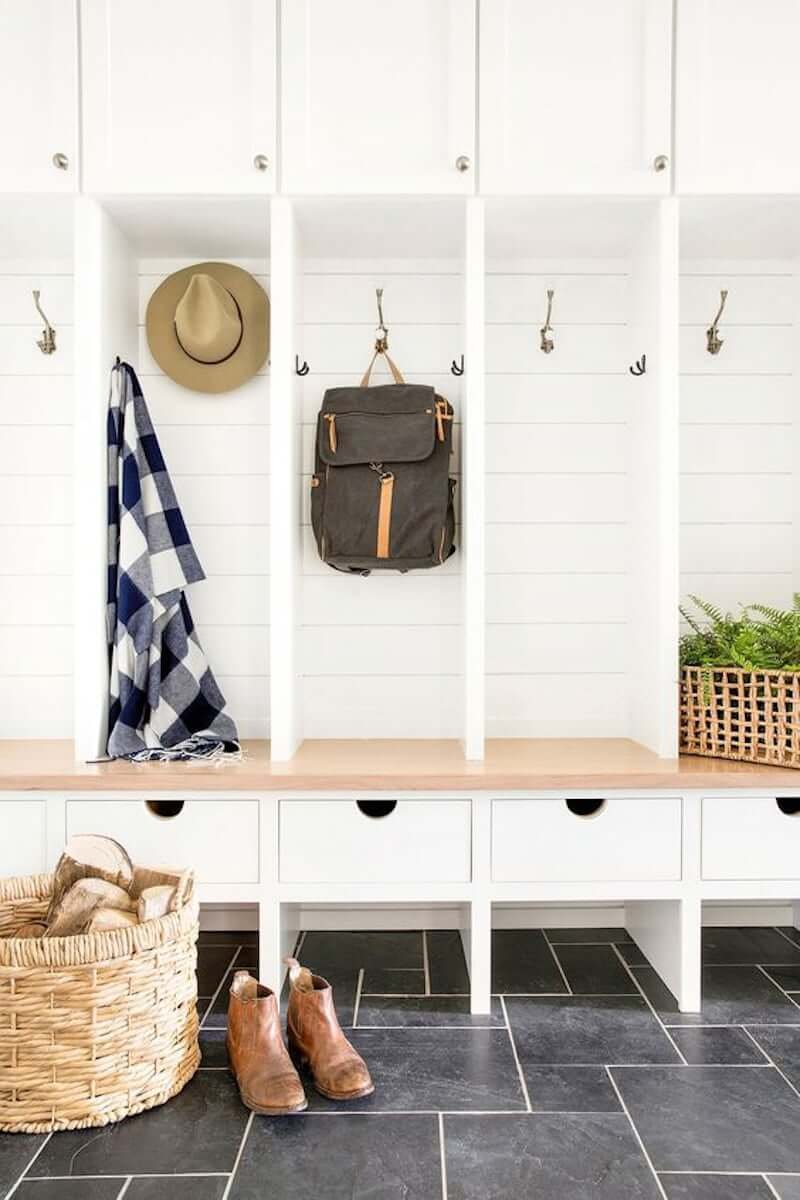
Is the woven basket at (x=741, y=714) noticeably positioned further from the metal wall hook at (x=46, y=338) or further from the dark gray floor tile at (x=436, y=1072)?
the metal wall hook at (x=46, y=338)

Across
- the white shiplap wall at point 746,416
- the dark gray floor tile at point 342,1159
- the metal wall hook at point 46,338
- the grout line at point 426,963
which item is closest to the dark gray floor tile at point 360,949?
the grout line at point 426,963

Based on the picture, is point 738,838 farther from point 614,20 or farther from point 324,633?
point 614,20

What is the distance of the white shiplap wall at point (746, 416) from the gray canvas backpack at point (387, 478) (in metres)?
0.81

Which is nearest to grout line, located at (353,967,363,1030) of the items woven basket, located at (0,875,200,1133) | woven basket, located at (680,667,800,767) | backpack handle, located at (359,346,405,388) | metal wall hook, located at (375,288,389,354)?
woven basket, located at (0,875,200,1133)

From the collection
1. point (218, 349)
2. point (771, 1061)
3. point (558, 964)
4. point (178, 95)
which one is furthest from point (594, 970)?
point (178, 95)

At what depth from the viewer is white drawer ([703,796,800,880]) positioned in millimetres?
2291

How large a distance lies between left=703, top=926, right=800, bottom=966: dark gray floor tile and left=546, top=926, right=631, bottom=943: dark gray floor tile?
24cm

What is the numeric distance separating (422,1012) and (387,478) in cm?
139

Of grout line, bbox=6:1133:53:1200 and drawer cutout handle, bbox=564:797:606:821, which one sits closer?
grout line, bbox=6:1133:53:1200

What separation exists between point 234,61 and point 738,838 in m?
2.32

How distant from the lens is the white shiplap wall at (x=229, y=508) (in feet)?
9.28

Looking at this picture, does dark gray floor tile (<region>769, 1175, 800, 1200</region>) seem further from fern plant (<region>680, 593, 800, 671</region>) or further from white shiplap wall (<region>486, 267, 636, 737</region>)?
white shiplap wall (<region>486, 267, 636, 737</region>)

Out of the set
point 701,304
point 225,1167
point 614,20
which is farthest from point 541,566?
point 225,1167

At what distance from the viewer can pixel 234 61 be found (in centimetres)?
237
